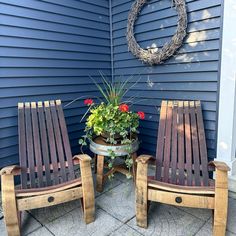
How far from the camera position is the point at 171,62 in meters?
2.55

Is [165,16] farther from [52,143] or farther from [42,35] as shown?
[52,143]

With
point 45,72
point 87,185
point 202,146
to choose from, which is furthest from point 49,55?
point 202,146

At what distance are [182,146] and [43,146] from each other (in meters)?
1.37

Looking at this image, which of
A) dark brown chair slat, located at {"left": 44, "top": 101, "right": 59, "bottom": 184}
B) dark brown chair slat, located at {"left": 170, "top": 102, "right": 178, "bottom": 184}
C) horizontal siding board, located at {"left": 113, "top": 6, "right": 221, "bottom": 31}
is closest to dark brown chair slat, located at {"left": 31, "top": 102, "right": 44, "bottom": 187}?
dark brown chair slat, located at {"left": 44, "top": 101, "right": 59, "bottom": 184}

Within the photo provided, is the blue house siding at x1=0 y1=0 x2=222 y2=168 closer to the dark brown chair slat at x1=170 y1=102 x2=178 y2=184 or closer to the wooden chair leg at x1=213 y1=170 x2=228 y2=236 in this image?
the dark brown chair slat at x1=170 y1=102 x2=178 y2=184

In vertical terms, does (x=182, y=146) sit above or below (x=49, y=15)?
below

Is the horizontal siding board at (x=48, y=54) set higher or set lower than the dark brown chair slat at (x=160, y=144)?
higher

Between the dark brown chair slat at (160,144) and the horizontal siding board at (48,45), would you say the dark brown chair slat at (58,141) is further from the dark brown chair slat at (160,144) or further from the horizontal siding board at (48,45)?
the dark brown chair slat at (160,144)

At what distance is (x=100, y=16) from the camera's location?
9.99 ft

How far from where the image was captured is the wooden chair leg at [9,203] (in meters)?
1.62

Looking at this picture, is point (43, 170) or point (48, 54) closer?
point (43, 170)

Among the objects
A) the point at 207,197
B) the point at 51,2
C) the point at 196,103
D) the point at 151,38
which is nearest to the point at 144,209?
the point at 207,197

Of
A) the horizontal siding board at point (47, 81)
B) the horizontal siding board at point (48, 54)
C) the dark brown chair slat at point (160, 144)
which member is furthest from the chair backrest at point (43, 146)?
the dark brown chair slat at point (160, 144)

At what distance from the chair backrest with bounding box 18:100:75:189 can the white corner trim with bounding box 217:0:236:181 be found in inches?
61.6
